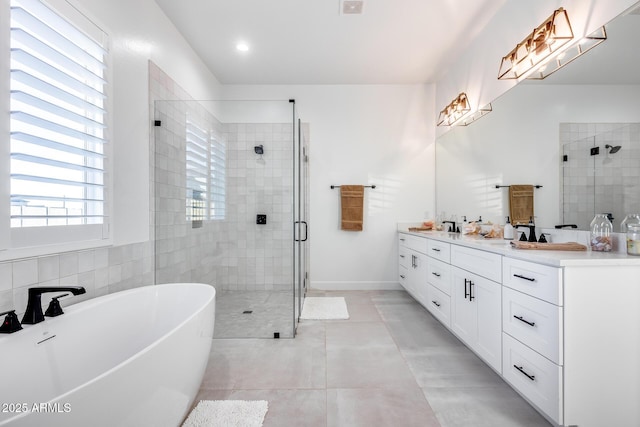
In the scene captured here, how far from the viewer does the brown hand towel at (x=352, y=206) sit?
3.72 meters

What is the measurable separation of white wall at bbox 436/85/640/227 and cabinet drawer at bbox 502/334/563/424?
94 cm

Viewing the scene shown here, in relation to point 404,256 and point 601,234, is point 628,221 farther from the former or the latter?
point 404,256

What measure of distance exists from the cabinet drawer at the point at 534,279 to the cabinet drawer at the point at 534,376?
28 centimetres

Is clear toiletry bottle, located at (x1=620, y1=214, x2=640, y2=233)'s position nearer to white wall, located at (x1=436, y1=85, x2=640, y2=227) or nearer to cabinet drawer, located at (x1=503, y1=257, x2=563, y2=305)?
white wall, located at (x1=436, y1=85, x2=640, y2=227)

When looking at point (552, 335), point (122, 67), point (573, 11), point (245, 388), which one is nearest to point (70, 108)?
point (122, 67)

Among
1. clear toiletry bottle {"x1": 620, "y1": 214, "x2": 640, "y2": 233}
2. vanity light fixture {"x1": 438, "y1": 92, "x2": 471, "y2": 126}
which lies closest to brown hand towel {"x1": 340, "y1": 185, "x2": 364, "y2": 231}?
vanity light fixture {"x1": 438, "y1": 92, "x2": 471, "y2": 126}

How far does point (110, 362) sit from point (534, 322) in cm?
208

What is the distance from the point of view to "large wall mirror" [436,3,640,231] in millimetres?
1471

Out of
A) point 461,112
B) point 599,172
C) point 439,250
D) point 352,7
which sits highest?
point 352,7

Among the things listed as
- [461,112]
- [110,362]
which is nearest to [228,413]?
[110,362]

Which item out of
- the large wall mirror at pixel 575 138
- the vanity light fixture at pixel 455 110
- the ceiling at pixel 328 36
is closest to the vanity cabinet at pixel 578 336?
the large wall mirror at pixel 575 138

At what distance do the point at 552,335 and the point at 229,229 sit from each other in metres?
2.25

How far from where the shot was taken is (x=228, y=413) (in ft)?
4.83

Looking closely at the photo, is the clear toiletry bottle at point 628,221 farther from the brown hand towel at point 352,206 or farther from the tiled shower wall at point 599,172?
the brown hand towel at point 352,206
